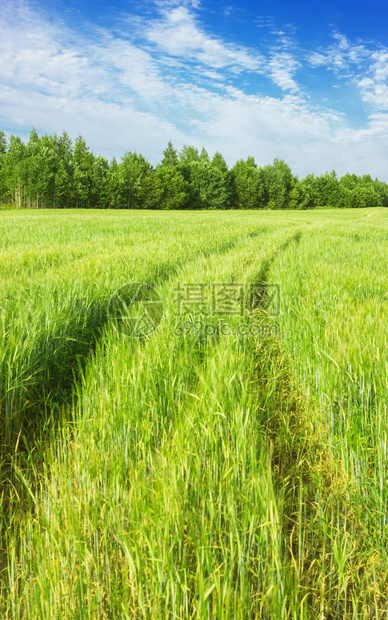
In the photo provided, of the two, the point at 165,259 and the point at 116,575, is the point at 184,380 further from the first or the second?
the point at 165,259

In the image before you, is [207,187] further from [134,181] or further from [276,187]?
[276,187]

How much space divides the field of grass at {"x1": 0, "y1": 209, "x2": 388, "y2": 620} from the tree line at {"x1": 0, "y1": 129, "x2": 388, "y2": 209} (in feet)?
160

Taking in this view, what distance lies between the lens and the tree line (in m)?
46.0

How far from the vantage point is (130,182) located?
5319 centimetres

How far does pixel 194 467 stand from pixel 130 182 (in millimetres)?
56532

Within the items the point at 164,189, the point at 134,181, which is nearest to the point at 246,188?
the point at 164,189

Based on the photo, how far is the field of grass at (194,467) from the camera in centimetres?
94

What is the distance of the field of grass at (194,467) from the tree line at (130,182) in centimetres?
4878

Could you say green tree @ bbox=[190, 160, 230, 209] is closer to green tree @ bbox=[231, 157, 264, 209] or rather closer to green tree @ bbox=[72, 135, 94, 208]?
green tree @ bbox=[231, 157, 264, 209]
